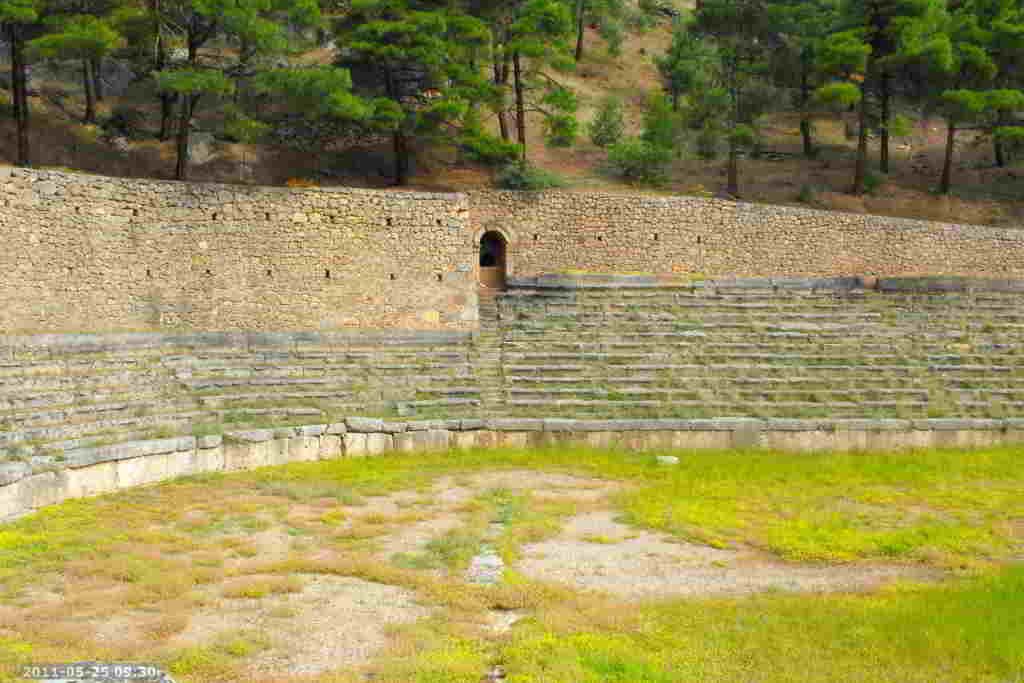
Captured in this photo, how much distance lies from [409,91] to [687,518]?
57.3 ft

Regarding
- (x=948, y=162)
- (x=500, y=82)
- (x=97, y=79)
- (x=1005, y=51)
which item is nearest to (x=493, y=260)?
(x=500, y=82)

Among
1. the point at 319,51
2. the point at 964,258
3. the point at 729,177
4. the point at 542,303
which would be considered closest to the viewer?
the point at 542,303

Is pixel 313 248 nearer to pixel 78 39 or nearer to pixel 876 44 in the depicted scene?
pixel 78 39

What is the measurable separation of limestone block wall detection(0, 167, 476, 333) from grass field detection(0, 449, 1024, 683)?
4.76 meters

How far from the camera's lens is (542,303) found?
49.8 feet

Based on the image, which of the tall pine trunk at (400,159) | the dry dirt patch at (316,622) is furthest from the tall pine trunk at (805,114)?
the dry dirt patch at (316,622)

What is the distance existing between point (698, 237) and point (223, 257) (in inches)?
411

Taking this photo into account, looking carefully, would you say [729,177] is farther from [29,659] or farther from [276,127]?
[29,659]

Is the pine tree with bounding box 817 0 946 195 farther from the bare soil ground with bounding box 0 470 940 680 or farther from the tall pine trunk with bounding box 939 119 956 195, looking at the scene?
the bare soil ground with bounding box 0 470 940 680

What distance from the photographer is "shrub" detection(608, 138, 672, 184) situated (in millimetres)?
24750

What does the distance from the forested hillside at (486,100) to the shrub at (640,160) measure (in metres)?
0.07

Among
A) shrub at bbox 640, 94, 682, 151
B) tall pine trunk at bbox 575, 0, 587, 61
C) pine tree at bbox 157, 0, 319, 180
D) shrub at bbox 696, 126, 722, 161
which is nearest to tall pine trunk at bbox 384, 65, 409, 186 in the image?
pine tree at bbox 157, 0, 319, 180

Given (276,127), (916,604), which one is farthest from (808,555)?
(276,127)

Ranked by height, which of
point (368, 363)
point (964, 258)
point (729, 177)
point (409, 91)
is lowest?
point (368, 363)
